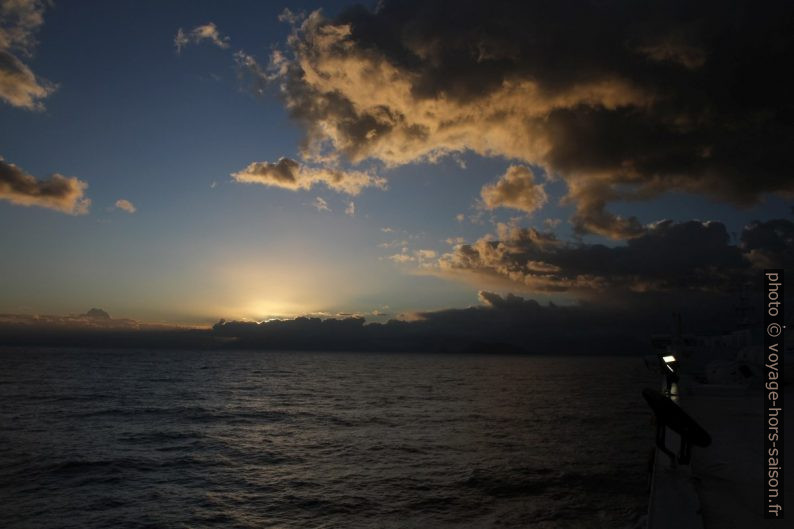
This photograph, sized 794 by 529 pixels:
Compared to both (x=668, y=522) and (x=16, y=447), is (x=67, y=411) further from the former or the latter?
(x=668, y=522)

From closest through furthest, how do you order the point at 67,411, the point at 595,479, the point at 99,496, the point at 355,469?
the point at 99,496 → the point at 595,479 → the point at 355,469 → the point at 67,411

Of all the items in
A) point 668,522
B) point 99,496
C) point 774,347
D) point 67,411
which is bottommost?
point 67,411

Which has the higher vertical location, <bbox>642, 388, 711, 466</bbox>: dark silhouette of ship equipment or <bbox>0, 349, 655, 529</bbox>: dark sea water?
<bbox>642, 388, 711, 466</bbox>: dark silhouette of ship equipment

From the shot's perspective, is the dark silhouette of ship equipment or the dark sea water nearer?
the dark silhouette of ship equipment

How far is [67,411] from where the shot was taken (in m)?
43.9

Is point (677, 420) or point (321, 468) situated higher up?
point (677, 420)

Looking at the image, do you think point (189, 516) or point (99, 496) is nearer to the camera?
point (189, 516)

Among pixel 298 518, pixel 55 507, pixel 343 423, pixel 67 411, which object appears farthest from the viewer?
pixel 67 411

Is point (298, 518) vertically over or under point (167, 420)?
over

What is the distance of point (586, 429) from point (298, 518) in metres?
25.7

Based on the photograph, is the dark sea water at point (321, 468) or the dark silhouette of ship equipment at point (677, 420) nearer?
the dark silhouette of ship equipment at point (677, 420)

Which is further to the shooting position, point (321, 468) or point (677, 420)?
point (321, 468)

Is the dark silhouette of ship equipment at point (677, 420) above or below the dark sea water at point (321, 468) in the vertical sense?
above

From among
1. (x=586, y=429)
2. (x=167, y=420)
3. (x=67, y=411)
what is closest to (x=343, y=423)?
(x=167, y=420)
